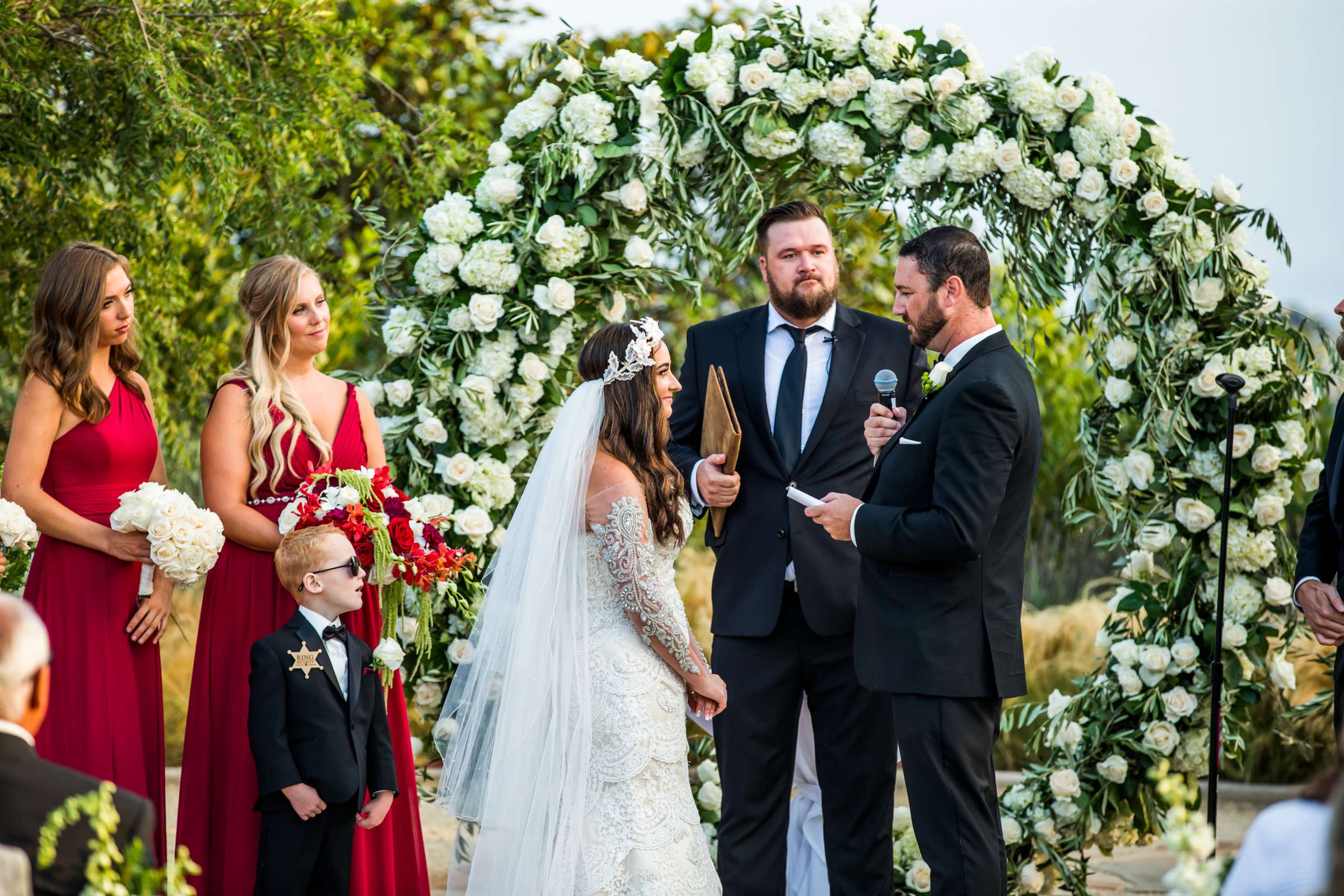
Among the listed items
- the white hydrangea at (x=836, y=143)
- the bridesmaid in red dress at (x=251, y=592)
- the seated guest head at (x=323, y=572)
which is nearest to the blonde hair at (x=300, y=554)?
the seated guest head at (x=323, y=572)

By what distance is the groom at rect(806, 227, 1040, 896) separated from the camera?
3.60 m

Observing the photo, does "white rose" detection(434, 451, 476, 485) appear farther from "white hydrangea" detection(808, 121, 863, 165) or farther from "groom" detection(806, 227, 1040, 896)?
"white hydrangea" detection(808, 121, 863, 165)

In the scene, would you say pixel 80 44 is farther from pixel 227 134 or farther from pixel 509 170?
pixel 509 170

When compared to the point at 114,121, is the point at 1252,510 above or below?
below

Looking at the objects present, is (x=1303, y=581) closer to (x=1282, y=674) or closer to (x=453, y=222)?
(x=1282, y=674)

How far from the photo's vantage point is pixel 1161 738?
487 centimetres

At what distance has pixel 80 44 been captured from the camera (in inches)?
224

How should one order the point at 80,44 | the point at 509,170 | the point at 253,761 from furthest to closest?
the point at 80,44
the point at 509,170
the point at 253,761

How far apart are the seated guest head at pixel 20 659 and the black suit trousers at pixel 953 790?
237 centimetres

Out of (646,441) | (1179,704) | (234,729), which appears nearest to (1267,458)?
(1179,704)

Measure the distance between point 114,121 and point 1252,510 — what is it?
16.8 feet

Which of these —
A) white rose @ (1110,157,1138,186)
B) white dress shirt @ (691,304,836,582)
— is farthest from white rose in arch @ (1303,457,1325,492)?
white dress shirt @ (691,304,836,582)

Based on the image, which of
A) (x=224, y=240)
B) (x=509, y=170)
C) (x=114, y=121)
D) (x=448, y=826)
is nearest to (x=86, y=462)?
(x=509, y=170)

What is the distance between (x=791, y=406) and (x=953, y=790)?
4.70 ft
